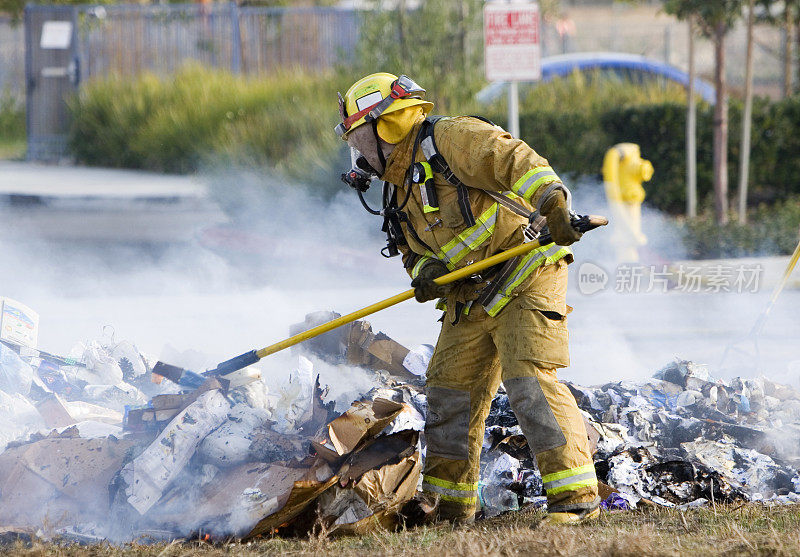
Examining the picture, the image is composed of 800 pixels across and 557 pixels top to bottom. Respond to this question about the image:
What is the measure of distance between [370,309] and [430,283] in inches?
11.5

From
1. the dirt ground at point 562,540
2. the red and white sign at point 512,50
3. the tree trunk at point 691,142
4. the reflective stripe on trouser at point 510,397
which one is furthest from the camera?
the tree trunk at point 691,142

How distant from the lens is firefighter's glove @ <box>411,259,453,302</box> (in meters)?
3.72

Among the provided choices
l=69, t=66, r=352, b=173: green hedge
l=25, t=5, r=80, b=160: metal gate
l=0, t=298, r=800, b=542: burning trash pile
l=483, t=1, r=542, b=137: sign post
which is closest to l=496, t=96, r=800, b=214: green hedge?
l=69, t=66, r=352, b=173: green hedge

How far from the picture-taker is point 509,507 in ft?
12.9

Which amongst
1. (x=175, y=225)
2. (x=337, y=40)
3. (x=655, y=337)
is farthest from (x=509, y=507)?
(x=337, y=40)

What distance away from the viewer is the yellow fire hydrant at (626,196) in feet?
30.7

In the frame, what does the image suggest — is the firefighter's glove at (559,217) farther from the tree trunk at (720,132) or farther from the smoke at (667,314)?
the tree trunk at (720,132)

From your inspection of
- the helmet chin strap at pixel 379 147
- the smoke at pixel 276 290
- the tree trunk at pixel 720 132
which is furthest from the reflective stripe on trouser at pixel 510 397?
the tree trunk at pixel 720 132

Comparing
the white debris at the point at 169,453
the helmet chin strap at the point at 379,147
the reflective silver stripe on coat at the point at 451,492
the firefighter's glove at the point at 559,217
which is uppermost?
the helmet chin strap at the point at 379,147

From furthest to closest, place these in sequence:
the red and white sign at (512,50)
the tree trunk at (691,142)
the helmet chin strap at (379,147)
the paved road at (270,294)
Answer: the tree trunk at (691,142), the red and white sign at (512,50), the paved road at (270,294), the helmet chin strap at (379,147)

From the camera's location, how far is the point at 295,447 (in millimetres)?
3955

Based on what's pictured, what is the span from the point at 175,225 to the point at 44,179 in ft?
13.3

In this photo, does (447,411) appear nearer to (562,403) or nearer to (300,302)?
(562,403)

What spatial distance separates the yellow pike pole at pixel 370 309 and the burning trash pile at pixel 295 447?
64 millimetres
